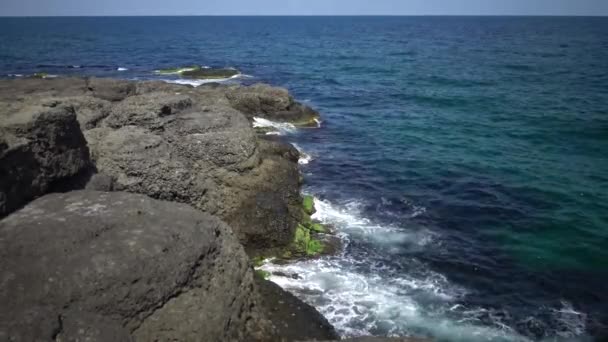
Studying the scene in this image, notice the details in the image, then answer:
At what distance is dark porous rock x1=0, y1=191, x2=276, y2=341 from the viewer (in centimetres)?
648

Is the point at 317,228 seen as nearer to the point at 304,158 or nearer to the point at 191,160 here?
the point at 191,160

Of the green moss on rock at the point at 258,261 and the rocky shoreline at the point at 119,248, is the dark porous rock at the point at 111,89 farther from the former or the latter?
the green moss on rock at the point at 258,261

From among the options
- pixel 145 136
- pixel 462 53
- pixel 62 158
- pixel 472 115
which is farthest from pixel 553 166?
pixel 462 53

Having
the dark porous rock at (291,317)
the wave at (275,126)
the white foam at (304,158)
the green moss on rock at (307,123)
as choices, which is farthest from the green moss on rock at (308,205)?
the green moss on rock at (307,123)

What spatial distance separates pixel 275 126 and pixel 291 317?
22511 millimetres

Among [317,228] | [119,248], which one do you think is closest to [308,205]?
[317,228]

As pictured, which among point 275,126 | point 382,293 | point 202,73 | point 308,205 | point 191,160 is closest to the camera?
point 382,293

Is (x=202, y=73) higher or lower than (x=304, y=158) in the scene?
higher

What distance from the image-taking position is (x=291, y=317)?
9711 millimetres

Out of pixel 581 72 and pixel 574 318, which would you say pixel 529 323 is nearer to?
pixel 574 318

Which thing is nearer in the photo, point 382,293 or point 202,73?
point 382,293

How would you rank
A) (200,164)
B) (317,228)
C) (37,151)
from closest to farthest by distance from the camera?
(37,151) < (200,164) < (317,228)

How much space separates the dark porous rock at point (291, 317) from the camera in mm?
9258

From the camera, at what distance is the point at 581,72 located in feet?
178
